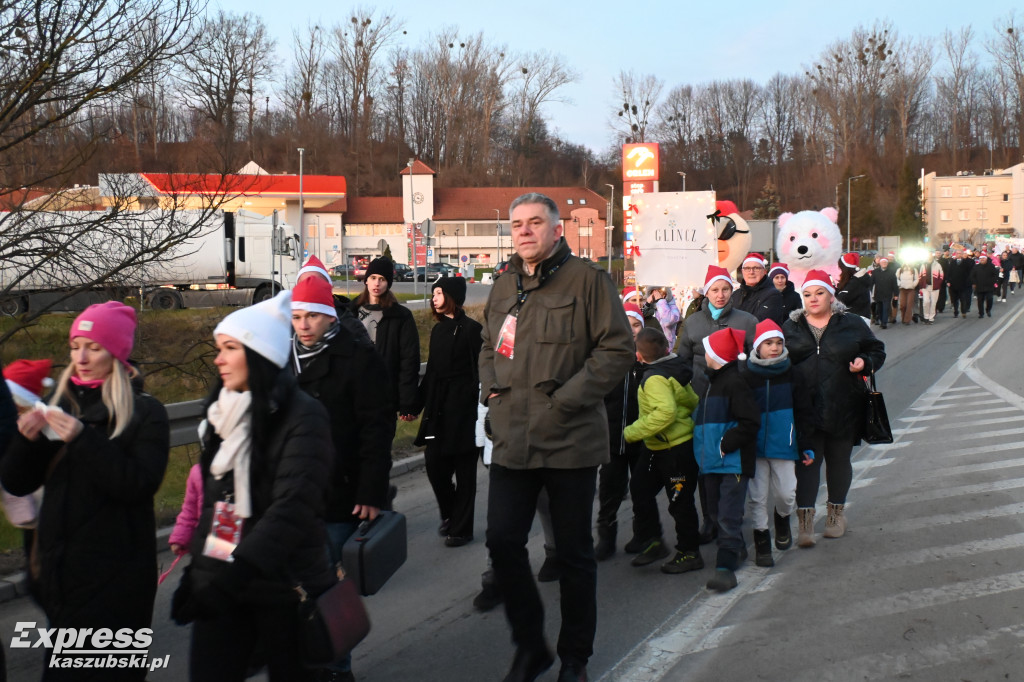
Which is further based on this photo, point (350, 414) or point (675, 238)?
point (675, 238)

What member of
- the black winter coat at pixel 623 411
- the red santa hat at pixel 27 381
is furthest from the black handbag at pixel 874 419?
the red santa hat at pixel 27 381

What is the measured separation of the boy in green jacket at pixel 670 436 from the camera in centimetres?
591

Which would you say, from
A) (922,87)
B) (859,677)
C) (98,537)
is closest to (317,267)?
(98,537)

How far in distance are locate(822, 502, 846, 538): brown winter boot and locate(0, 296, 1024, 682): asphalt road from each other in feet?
0.32

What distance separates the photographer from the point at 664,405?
5.84m

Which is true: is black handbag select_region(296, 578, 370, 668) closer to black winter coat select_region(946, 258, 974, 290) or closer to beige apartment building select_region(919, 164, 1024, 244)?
black winter coat select_region(946, 258, 974, 290)

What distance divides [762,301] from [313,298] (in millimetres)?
5383

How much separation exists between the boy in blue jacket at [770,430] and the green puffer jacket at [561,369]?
2.26 m

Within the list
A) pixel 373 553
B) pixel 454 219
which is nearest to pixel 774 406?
pixel 373 553

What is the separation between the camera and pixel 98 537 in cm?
327

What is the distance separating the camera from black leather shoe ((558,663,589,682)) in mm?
4066

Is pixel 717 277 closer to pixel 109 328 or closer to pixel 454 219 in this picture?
pixel 109 328

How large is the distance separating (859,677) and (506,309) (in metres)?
2.29

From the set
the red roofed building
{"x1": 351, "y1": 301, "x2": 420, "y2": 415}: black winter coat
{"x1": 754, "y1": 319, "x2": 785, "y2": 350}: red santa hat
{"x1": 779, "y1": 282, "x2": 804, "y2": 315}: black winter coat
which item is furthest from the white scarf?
the red roofed building
